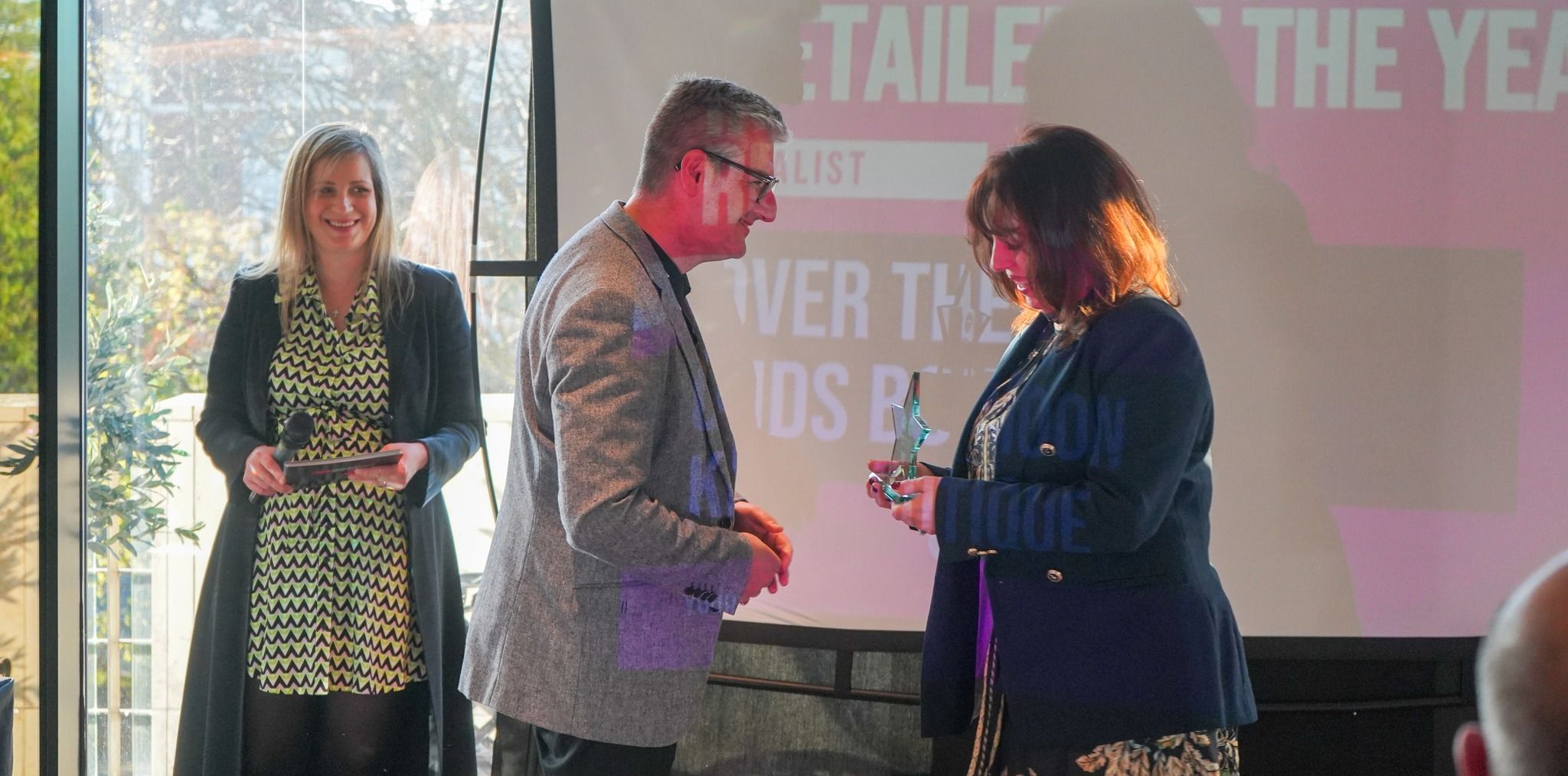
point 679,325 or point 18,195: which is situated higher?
point 18,195

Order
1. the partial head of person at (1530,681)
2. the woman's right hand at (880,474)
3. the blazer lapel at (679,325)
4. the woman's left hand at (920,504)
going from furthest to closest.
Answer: the woman's right hand at (880,474), the woman's left hand at (920,504), the blazer lapel at (679,325), the partial head of person at (1530,681)

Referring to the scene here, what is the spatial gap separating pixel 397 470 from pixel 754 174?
905 millimetres

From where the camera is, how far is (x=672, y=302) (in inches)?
63.5

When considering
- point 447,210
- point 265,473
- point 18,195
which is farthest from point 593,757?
point 18,195

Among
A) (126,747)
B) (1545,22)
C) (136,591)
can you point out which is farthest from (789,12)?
(126,747)

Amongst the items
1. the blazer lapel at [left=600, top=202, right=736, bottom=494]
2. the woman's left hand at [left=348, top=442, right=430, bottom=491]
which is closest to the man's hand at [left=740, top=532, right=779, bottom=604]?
the blazer lapel at [left=600, top=202, right=736, bottom=494]

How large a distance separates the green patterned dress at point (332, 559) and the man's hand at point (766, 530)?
0.76 m

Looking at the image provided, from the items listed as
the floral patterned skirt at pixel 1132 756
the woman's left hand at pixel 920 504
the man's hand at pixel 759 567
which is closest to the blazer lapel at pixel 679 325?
the man's hand at pixel 759 567

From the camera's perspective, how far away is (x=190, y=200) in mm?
2791

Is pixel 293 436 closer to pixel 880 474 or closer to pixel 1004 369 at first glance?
pixel 880 474

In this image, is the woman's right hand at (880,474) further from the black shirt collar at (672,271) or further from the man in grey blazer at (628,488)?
the black shirt collar at (672,271)

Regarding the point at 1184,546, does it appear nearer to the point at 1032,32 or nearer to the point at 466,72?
the point at 1032,32

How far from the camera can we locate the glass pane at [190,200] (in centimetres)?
275

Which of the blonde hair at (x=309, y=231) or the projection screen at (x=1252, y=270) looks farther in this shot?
the projection screen at (x=1252, y=270)
